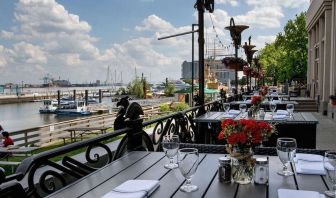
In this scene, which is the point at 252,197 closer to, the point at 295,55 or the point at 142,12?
the point at 295,55

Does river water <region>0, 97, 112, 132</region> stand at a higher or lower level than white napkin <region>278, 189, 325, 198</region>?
lower

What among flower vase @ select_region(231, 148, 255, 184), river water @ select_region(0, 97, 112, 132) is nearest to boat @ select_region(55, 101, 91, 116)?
river water @ select_region(0, 97, 112, 132)

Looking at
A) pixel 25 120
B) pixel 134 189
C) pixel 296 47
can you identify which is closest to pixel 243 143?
pixel 134 189

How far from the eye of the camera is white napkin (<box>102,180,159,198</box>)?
198cm

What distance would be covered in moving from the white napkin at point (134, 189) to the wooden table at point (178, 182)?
4cm

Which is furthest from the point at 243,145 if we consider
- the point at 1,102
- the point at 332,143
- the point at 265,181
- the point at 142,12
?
the point at 1,102

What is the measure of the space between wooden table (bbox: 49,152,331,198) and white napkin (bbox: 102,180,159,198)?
0.15 ft

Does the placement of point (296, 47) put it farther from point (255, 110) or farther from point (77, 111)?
point (77, 111)

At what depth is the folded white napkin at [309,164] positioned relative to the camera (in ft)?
7.91

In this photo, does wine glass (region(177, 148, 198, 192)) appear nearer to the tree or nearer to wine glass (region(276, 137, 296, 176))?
wine glass (region(276, 137, 296, 176))

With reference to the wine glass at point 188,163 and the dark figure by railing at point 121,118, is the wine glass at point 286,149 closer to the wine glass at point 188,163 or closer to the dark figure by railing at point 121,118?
the wine glass at point 188,163

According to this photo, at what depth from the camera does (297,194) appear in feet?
6.40

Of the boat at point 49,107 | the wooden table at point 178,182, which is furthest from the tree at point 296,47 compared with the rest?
the boat at point 49,107

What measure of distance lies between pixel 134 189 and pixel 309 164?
4.24 feet
